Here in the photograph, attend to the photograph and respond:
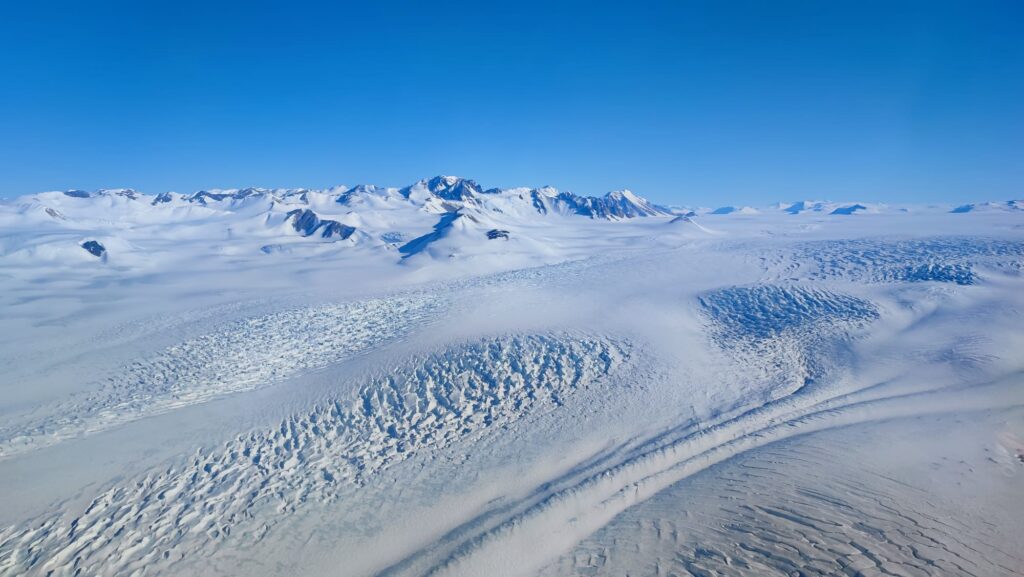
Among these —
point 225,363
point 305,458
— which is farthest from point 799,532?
point 225,363

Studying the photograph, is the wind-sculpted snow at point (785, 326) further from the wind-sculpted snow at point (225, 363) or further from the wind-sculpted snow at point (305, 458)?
the wind-sculpted snow at point (225, 363)

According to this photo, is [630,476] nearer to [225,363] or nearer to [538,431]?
[538,431]

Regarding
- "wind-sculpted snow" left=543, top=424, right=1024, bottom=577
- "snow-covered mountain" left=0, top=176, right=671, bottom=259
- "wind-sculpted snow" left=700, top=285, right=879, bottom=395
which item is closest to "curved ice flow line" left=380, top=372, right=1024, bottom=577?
"wind-sculpted snow" left=543, top=424, right=1024, bottom=577

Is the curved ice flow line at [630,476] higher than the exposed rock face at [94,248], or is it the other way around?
the exposed rock face at [94,248]

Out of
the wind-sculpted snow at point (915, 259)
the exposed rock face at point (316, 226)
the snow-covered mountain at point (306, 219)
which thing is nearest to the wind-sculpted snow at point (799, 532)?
the wind-sculpted snow at point (915, 259)

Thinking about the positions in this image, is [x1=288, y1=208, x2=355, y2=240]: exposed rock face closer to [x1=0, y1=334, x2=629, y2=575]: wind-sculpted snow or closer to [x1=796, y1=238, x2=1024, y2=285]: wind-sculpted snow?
[x1=0, y1=334, x2=629, y2=575]: wind-sculpted snow
